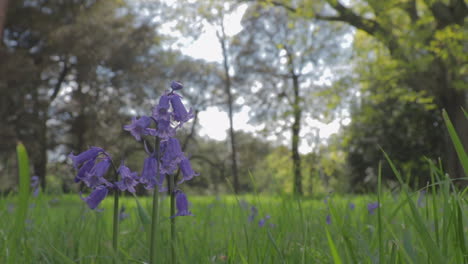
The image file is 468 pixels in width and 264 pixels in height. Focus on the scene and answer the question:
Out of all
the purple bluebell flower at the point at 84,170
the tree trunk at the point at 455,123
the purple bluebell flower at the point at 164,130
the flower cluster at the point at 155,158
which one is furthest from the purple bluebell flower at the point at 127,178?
the tree trunk at the point at 455,123

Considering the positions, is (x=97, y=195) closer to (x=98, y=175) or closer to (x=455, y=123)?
(x=98, y=175)

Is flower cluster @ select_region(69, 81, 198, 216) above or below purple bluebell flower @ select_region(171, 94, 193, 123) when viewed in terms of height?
below

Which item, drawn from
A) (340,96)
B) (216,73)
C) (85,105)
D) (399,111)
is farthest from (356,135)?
(85,105)

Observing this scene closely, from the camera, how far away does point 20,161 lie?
0.63 m

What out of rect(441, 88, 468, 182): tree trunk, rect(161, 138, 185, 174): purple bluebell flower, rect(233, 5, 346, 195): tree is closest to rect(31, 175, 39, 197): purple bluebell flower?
rect(161, 138, 185, 174): purple bluebell flower

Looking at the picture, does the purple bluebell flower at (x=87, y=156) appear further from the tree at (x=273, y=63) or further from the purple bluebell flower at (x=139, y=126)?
the tree at (x=273, y=63)

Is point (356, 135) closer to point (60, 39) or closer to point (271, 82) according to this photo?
point (271, 82)

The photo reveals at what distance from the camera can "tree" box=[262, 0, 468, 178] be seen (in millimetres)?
9906

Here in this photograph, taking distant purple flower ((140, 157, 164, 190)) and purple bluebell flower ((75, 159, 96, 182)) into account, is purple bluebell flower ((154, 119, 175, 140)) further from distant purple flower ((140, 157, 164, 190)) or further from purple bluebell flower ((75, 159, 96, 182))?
purple bluebell flower ((75, 159, 96, 182))

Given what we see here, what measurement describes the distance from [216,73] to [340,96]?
1384cm

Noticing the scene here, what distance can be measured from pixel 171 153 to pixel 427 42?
39.6ft

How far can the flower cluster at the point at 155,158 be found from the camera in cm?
118

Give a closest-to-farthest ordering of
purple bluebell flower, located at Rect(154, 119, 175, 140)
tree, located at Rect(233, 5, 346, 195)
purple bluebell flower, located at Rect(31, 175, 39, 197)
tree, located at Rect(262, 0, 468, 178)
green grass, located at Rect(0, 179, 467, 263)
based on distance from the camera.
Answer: green grass, located at Rect(0, 179, 467, 263) → purple bluebell flower, located at Rect(154, 119, 175, 140) → purple bluebell flower, located at Rect(31, 175, 39, 197) → tree, located at Rect(262, 0, 468, 178) → tree, located at Rect(233, 5, 346, 195)

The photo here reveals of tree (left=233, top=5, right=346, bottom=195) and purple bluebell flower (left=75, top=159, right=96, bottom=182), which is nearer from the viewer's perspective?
purple bluebell flower (left=75, top=159, right=96, bottom=182)
